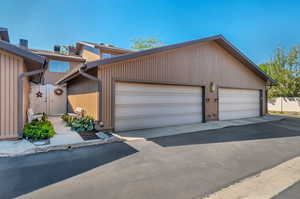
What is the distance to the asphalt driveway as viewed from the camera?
2.39 metres

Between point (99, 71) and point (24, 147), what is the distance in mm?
3367

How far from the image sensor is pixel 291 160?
3715mm

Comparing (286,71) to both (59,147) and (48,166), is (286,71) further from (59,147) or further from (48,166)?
(48,166)

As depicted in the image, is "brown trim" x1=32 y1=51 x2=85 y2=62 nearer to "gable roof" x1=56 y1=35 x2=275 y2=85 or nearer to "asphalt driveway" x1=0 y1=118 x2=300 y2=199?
"gable roof" x1=56 y1=35 x2=275 y2=85

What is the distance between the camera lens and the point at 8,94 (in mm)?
4820

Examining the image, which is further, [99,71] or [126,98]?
[126,98]

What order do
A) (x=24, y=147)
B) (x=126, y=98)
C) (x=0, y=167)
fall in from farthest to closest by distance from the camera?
(x=126, y=98)
(x=24, y=147)
(x=0, y=167)

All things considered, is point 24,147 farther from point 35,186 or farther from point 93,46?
point 93,46

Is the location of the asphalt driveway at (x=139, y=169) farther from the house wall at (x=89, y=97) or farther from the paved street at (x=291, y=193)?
the house wall at (x=89, y=97)

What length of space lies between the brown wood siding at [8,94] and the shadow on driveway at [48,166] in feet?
5.50

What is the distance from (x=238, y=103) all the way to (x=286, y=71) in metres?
11.8

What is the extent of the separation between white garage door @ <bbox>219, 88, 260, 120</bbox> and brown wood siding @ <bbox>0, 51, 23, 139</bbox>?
10086 millimetres

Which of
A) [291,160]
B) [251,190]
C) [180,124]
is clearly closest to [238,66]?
[180,124]

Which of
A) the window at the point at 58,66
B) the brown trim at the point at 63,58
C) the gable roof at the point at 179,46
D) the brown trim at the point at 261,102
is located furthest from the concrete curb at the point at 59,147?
the brown trim at the point at 261,102
